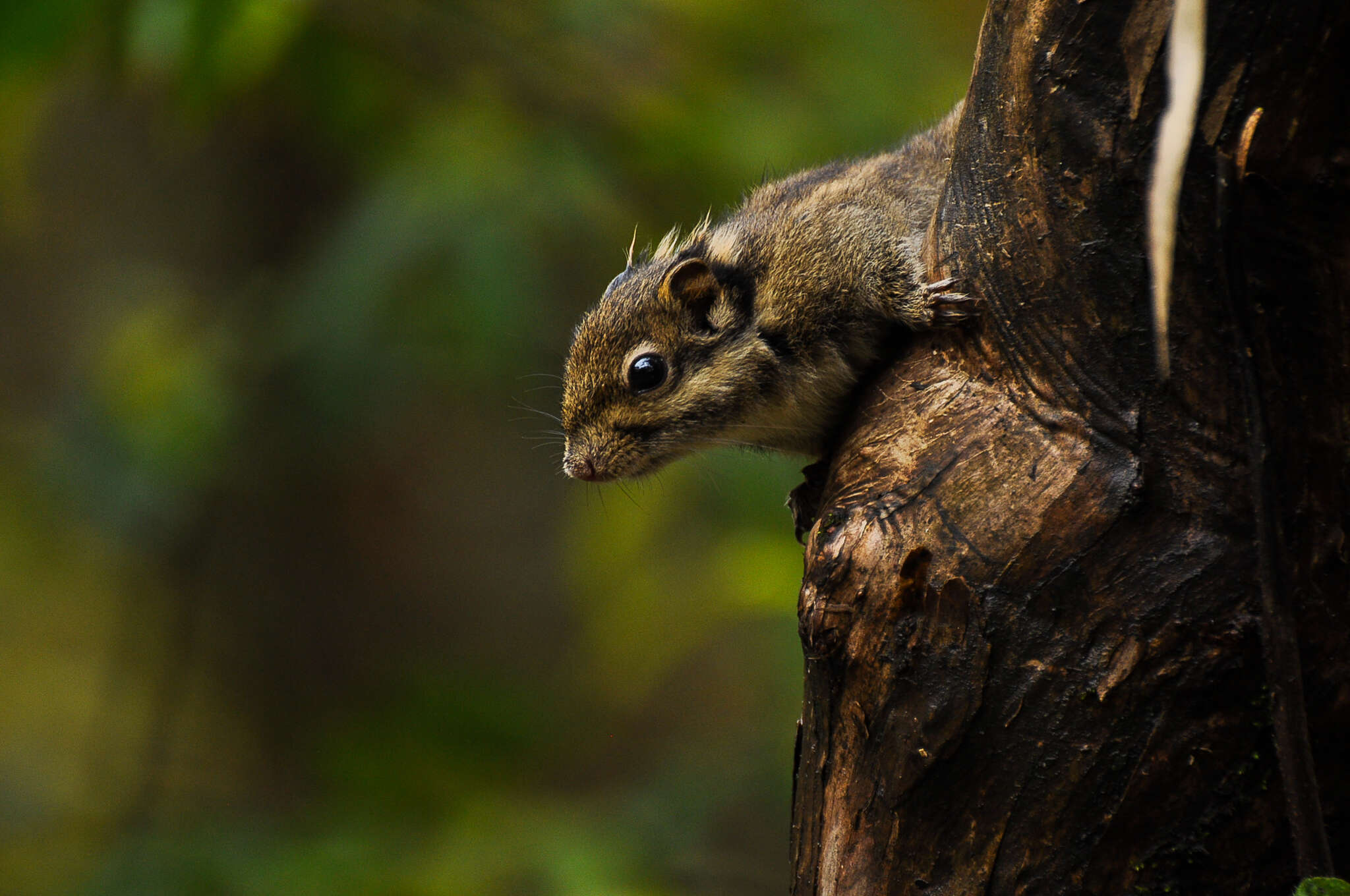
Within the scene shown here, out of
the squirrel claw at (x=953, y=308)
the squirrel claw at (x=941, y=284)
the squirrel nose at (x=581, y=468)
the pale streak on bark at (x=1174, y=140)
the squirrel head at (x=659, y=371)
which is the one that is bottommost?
the pale streak on bark at (x=1174, y=140)

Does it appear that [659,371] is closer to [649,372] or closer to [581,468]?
[649,372]

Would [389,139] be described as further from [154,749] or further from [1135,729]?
[1135,729]

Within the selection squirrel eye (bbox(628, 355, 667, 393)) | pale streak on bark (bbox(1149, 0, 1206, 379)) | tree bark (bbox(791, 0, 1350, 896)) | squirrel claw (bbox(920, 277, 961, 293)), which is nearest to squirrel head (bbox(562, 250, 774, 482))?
squirrel eye (bbox(628, 355, 667, 393))

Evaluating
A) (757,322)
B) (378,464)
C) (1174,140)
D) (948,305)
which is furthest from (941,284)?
(378,464)

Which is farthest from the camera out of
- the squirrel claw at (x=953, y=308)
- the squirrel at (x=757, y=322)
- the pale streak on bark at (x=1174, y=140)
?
the squirrel at (x=757, y=322)

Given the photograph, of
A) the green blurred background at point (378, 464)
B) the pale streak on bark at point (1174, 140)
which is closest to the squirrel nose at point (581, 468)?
the green blurred background at point (378, 464)

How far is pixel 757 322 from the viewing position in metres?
3.15

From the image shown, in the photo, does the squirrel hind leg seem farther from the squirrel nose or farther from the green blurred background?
the green blurred background

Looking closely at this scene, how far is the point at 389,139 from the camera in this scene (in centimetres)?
554

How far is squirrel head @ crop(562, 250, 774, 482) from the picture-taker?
3.21 metres

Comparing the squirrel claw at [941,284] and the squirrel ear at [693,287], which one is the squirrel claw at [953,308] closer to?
the squirrel claw at [941,284]

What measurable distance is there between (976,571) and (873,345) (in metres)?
0.96

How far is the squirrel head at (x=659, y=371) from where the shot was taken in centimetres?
321

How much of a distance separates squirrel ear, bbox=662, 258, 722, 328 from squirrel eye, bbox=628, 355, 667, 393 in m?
0.17
